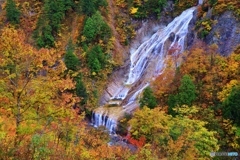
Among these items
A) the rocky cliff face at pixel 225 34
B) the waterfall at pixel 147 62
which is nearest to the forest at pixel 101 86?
the rocky cliff face at pixel 225 34

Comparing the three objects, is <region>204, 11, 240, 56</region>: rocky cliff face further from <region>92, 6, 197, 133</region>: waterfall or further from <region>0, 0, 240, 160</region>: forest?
<region>92, 6, 197, 133</region>: waterfall

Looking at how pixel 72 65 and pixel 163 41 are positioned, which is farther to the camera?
pixel 163 41

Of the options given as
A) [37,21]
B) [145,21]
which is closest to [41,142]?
[37,21]

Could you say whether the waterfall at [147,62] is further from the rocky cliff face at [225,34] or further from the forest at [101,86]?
the rocky cliff face at [225,34]

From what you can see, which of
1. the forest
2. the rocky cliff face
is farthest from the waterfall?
the rocky cliff face

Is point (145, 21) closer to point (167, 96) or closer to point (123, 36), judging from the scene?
point (123, 36)

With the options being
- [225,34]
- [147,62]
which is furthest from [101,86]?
[225,34]

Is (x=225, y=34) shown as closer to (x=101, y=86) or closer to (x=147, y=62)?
(x=147, y=62)
